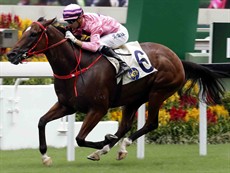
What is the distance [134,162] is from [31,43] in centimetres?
165

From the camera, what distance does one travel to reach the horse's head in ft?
26.2

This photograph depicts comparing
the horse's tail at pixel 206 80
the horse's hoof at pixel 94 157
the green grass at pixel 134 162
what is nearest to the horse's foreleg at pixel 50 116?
the green grass at pixel 134 162

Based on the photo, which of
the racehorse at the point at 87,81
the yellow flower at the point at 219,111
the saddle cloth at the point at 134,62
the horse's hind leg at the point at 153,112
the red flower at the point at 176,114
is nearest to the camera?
the racehorse at the point at 87,81

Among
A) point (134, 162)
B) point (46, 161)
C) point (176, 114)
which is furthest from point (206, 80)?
point (46, 161)

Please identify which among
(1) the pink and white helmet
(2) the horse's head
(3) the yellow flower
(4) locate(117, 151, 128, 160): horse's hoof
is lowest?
(3) the yellow flower

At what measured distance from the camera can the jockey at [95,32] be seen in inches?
328

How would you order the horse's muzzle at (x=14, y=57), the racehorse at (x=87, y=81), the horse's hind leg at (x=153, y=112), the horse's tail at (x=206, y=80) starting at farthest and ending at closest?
1. the horse's tail at (x=206, y=80)
2. the horse's hind leg at (x=153, y=112)
3. the racehorse at (x=87, y=81)
4. the horse's muzzle at (x=14, y=57)

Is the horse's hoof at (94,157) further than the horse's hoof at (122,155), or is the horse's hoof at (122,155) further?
the horse's hoof at (122,155)

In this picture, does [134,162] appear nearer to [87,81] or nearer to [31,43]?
[87,81]

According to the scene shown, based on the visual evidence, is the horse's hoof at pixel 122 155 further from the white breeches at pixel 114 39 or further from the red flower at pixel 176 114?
the red flower at pixel 176 114

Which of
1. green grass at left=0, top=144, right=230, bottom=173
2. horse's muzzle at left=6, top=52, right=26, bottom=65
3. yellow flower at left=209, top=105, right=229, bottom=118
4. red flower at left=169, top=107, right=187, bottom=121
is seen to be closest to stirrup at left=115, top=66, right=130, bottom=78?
green grass at left=0, top=144, right=230, bottom=173

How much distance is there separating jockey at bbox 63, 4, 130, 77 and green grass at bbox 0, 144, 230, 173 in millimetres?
950

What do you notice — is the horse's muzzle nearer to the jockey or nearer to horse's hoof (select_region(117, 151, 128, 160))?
the jockey

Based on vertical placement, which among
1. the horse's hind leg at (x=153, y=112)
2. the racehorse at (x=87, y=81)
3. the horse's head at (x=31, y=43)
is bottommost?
the horse's hind leg at (x=153, y=112)
